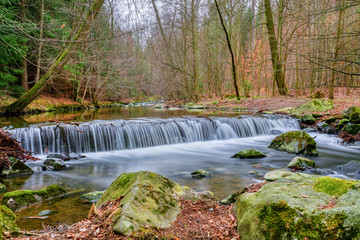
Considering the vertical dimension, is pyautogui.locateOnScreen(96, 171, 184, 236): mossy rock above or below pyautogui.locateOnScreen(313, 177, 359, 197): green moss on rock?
below

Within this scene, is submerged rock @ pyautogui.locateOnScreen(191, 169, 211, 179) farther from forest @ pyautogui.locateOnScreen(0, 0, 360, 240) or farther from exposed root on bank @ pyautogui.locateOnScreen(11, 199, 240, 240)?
exposed root on bank @ pyautogui.locateOnScreen(11, 199, 240, 240)

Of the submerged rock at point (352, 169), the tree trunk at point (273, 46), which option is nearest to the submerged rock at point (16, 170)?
the submerged rock at point (352, 169)

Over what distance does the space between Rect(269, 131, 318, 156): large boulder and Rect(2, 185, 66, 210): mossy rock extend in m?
6.92

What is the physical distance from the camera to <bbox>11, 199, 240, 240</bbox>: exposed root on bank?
2184 mm

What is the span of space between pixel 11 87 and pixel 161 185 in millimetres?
16318

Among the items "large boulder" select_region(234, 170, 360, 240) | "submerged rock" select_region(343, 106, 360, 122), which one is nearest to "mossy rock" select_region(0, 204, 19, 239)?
"large boulder" select_region(234, 170, 360, 240)

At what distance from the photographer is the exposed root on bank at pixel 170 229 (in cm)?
218

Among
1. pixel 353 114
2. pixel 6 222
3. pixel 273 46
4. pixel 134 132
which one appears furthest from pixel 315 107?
pixel 6 222

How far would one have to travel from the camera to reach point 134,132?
9.96 metres

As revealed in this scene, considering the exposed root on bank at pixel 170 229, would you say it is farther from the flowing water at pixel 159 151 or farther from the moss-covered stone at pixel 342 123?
the moss-covered stone at pixel 342 123

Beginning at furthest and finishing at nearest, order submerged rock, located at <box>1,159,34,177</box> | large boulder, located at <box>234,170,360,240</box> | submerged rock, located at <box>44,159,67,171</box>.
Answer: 1. submerged rock, located at <box>44,159,67,171</box>
2. submerged rock, located at <box>1,159,34,177</box>
3. large boulder, located at <box>234,170,360,240</box>

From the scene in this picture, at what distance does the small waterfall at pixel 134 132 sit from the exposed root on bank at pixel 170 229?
6.55 m

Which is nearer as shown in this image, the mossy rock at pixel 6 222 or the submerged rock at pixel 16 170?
the mossy rock at pixel 6 222

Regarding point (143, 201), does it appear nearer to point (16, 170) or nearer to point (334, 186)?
point (334, 186)
